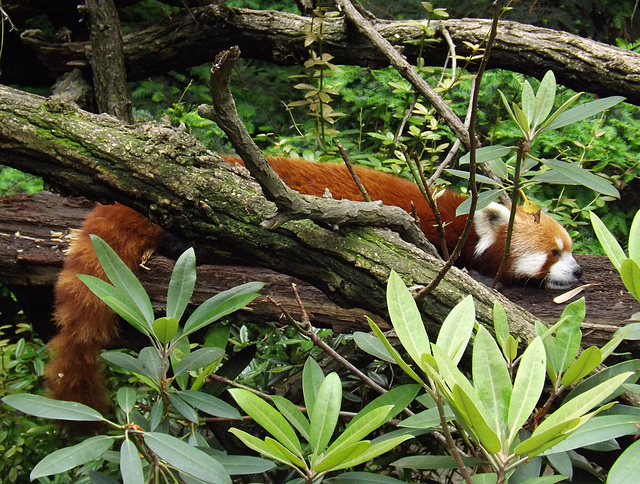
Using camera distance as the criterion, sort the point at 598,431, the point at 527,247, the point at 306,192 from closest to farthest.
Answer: the point at 598,431 → the point at 306,192 → the point at 527,247

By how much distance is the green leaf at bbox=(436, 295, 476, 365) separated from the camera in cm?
84

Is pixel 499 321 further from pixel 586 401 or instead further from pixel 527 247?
pixel 527 247

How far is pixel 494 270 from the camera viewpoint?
2473 mm

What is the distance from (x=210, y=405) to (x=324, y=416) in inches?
12.1

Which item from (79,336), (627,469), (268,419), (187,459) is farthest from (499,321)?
(79,336)

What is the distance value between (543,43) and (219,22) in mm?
1683

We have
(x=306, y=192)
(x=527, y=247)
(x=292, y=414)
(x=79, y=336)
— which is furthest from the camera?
(x=527, y=247)

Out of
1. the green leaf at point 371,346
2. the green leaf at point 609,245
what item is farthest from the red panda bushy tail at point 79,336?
the green leaf at point 609,245

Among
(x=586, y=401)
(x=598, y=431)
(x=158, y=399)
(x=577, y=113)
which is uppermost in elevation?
(x=577, y=113)

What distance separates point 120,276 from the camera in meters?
1.06

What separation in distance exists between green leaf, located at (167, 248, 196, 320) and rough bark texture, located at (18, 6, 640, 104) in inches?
85.1

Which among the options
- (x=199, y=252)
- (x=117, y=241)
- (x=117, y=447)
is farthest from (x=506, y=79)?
(x=117, y=447)

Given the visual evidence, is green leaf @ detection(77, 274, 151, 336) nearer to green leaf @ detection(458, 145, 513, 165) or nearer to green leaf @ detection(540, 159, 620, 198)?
green leaf @ detection(458, 145, 513, 165)

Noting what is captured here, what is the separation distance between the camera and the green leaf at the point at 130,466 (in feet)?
2.66
